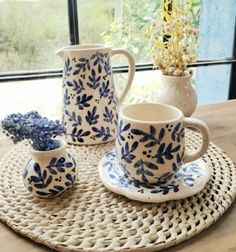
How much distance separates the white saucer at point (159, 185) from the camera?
0.48 meters

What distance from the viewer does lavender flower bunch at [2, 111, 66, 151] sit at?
461 mm

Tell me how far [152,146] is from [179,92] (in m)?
0.39

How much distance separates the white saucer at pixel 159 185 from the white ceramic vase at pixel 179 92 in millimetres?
281

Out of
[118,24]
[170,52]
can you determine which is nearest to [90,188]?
[170,52]

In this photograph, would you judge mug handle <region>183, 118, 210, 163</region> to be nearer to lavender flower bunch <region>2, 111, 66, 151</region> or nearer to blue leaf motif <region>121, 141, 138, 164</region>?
blue leaf motif <region>121, 141, 138, 164</region>

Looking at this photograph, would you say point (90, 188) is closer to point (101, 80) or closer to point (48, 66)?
point (101, 80)

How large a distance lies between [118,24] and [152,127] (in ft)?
3.72

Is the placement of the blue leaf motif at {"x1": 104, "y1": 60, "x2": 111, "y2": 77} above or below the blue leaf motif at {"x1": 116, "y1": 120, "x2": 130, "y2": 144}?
above

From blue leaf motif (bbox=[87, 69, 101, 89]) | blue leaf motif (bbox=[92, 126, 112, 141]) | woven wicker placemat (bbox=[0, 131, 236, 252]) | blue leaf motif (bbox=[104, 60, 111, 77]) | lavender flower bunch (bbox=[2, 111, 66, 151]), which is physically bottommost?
woven wicker placemat (bbox=[0, 131, 236, 252])

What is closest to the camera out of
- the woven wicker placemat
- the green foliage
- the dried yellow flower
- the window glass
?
the woven wicker placemat

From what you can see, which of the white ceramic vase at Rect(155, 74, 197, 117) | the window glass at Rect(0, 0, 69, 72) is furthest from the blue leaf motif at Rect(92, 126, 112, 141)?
the window glass at Rect(0, 0, 69, 72)

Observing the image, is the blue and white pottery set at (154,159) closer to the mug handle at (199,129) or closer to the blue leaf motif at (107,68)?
the mug handle at (199,129)

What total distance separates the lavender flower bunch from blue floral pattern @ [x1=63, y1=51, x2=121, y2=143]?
0.18 m

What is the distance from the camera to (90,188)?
533 millimetres
